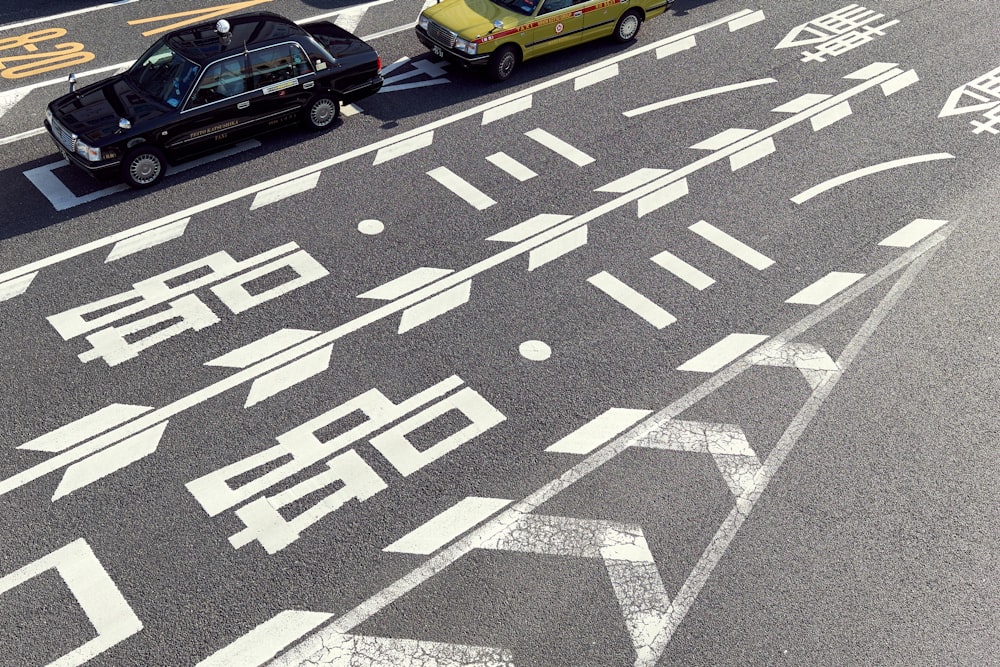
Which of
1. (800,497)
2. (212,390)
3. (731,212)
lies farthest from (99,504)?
(731,212)

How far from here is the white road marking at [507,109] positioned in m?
14.1

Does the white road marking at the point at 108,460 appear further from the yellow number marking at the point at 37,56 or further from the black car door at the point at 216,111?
the yellow number marking at the point at 37,56

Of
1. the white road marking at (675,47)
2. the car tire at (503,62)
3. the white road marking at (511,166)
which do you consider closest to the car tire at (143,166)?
the white road marking at (511,166)

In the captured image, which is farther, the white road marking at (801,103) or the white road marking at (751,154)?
the white road marking at (801,103)

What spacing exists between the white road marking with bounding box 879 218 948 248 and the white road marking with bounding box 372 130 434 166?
6.66 metres

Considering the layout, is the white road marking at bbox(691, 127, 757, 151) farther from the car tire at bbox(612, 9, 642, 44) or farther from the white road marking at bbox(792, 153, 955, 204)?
the car tire at bbox(612, 9, 642, 44)

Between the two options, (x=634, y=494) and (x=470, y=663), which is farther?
(x=634, y=494)

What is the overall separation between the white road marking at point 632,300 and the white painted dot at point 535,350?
1279 mm

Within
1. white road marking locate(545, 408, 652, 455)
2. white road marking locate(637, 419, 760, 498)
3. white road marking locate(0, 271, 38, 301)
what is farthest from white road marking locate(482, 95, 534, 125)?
white road marking locate(0, 271, 38, 301)

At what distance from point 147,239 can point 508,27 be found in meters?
6.88

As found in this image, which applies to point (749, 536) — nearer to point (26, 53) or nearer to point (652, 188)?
point (652, 188)

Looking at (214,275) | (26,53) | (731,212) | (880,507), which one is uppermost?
(26,53)

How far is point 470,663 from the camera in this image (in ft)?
23.9

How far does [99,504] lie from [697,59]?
487 inches
